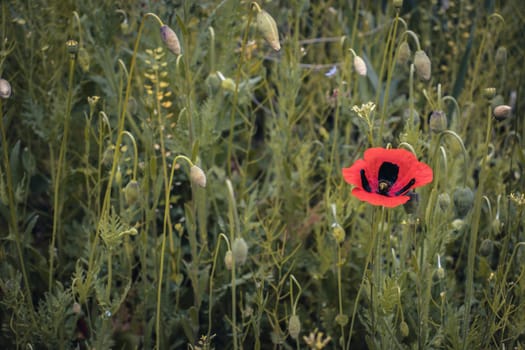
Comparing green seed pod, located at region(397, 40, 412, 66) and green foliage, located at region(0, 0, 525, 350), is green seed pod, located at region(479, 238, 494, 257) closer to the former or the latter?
green foliage, located at region(0, 0, 525, 350)

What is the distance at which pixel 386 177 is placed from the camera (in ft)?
4.22

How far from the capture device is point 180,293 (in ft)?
5.44

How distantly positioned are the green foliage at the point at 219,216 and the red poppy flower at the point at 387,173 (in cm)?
5

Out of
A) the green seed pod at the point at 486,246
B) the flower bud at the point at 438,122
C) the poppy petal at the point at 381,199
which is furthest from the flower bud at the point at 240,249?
the green seed pod at the point at 486,246

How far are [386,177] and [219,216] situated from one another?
1.63ft

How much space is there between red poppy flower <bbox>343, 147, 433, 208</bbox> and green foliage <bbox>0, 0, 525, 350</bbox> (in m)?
0.05

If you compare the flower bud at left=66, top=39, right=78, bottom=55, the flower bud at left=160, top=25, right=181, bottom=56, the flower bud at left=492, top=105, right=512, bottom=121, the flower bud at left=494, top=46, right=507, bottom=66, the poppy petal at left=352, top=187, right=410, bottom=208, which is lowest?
the poppy petal at left=352, top=187, right=410, bottom=208

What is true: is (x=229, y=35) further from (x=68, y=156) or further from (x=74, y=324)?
(x=74, y=324)

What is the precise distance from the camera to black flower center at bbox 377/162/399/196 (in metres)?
1.28

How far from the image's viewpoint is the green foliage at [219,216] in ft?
4.51

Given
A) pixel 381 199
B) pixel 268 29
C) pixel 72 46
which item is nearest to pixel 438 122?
pixel 381 199

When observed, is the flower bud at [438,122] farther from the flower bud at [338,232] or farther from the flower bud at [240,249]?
the flower bud at [240,249]

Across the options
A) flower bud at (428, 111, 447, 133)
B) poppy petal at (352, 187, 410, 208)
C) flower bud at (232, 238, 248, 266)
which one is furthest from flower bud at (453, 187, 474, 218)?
flower bud at (232, 238, 248, 266)

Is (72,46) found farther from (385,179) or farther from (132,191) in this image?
(385,179)
